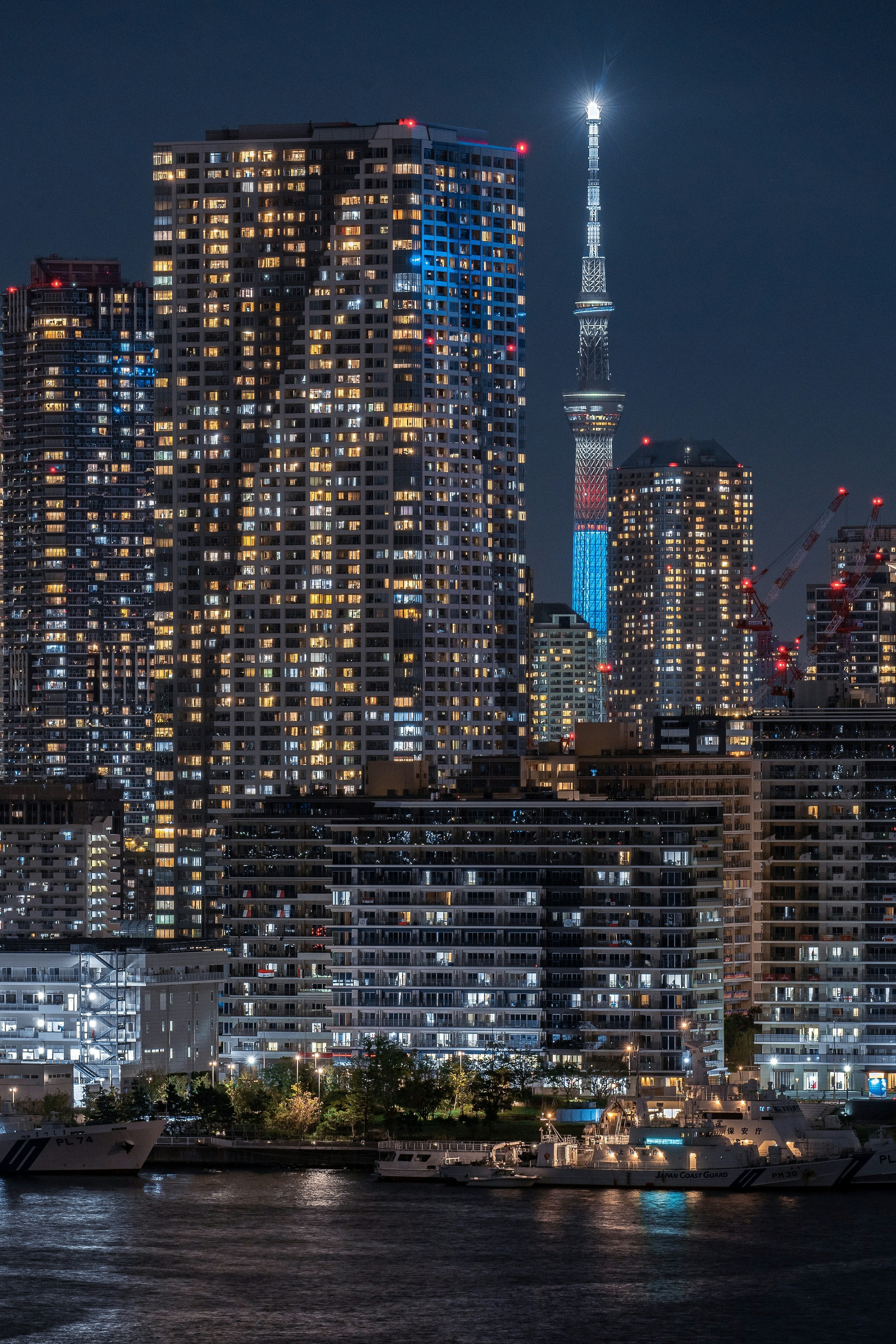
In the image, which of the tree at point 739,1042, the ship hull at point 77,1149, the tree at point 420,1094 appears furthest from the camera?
the tree at point 739,1042

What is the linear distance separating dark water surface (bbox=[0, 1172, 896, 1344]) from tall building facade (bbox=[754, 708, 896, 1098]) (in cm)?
2782

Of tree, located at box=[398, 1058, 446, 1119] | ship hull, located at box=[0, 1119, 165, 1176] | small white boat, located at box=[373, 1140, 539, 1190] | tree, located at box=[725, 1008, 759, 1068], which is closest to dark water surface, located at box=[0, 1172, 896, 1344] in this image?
small white boat, located at box=[373, 1140, 539, 1190]

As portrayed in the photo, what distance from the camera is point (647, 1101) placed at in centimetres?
15000

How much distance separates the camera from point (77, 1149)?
153m

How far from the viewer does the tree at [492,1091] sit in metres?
154

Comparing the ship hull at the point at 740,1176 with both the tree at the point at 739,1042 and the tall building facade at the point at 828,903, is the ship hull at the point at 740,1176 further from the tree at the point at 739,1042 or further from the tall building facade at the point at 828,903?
the tree at the point at 739,1042

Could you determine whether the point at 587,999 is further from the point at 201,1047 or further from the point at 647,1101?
the point at 201,1047

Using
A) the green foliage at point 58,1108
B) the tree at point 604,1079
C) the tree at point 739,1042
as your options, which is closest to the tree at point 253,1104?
the green foliage at point 58,1108

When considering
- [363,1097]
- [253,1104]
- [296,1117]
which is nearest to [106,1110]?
[253,1104]

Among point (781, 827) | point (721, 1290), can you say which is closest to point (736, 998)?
point (781, 827)

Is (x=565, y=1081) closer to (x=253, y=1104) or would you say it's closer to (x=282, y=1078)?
(x=282, y=1078)

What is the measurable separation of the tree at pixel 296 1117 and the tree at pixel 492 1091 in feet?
31.0

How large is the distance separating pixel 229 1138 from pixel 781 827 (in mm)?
43141

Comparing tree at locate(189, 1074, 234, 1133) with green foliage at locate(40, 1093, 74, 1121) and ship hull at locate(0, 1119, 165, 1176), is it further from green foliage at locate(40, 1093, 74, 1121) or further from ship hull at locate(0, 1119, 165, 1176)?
green foliage at locate(40, 1093, 74, 1121)
